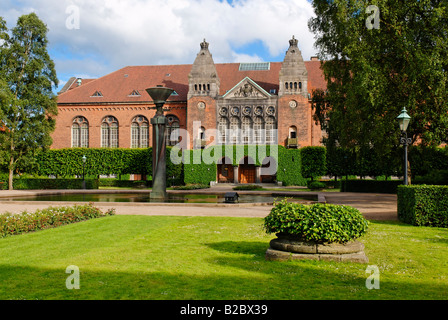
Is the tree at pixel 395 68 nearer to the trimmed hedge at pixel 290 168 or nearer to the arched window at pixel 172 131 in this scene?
the trimmed hedge at pixel 290 168

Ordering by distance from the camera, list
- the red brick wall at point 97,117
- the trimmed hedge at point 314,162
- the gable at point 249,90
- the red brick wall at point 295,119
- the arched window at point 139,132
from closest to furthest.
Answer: the trimmed hedge at point 314,162 → the red brick wall at point 295,119 → the gable at point 249,90 → the red brick wall at point 97,117 → the arched window at point 139,132

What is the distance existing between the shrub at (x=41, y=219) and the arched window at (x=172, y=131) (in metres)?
40.7

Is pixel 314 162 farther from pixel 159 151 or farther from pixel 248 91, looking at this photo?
pixel 159 151

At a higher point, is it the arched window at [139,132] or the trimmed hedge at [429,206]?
the arched window at [139,132]

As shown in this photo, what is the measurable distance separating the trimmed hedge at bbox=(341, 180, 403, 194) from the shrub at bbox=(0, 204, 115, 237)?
26.4 meters

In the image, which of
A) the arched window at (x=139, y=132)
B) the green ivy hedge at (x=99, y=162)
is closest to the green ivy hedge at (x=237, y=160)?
the green ivy hedge at (x=99, y=162)

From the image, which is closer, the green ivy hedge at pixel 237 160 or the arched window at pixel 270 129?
the green ivy hedge at pixel 237 160

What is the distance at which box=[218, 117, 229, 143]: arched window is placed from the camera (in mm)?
53250

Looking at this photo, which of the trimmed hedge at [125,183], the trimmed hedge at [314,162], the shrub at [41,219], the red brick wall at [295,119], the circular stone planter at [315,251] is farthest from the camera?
the red brick wall at [295,119]

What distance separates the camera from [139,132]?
5681 cm

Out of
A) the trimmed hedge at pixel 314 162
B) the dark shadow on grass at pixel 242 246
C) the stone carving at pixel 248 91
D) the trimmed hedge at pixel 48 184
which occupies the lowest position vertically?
the dark shadow on grass at pixel 242 246

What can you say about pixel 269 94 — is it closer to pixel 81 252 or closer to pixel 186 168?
pixel 186 168

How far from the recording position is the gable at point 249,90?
52.1 m
